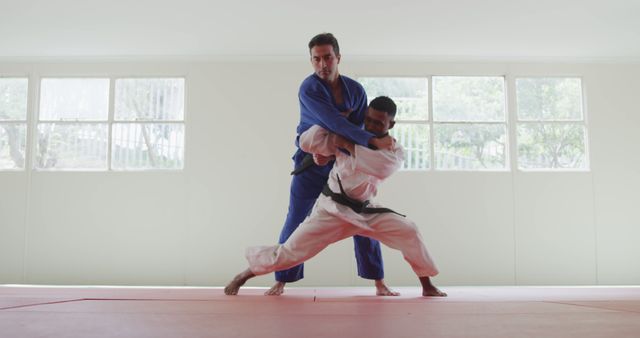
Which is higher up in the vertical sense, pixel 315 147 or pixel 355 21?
pixel 355 21

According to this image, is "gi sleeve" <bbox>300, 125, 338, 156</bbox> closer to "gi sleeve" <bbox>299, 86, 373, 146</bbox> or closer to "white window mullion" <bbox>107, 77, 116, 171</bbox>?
"gi sleeve" <bbox>299, 86, 373, 146</bbox>

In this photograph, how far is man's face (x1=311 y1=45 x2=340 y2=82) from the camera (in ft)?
7.57

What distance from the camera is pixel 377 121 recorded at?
2.12m

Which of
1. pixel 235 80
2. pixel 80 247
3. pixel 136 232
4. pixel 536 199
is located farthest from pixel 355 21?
pixel 80 247

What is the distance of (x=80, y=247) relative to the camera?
5566 millimetres

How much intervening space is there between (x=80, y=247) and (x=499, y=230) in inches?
173

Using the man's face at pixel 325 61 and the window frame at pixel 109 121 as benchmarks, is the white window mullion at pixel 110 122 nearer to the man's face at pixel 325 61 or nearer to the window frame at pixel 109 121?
the window frame at pixel 109 121

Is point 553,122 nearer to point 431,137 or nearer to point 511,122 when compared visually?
point 511,122

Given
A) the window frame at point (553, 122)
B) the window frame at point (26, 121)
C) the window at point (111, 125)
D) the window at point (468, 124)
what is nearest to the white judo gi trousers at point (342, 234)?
the window at point (468, 124)

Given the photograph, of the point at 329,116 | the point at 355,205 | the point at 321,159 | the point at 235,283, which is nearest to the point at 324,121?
the point at 329,116

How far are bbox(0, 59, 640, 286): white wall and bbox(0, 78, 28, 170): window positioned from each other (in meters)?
0.22

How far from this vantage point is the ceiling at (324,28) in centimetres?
436

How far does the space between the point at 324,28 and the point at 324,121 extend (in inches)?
111

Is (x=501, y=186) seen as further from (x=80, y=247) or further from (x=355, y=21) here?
(x=80, y=247)
